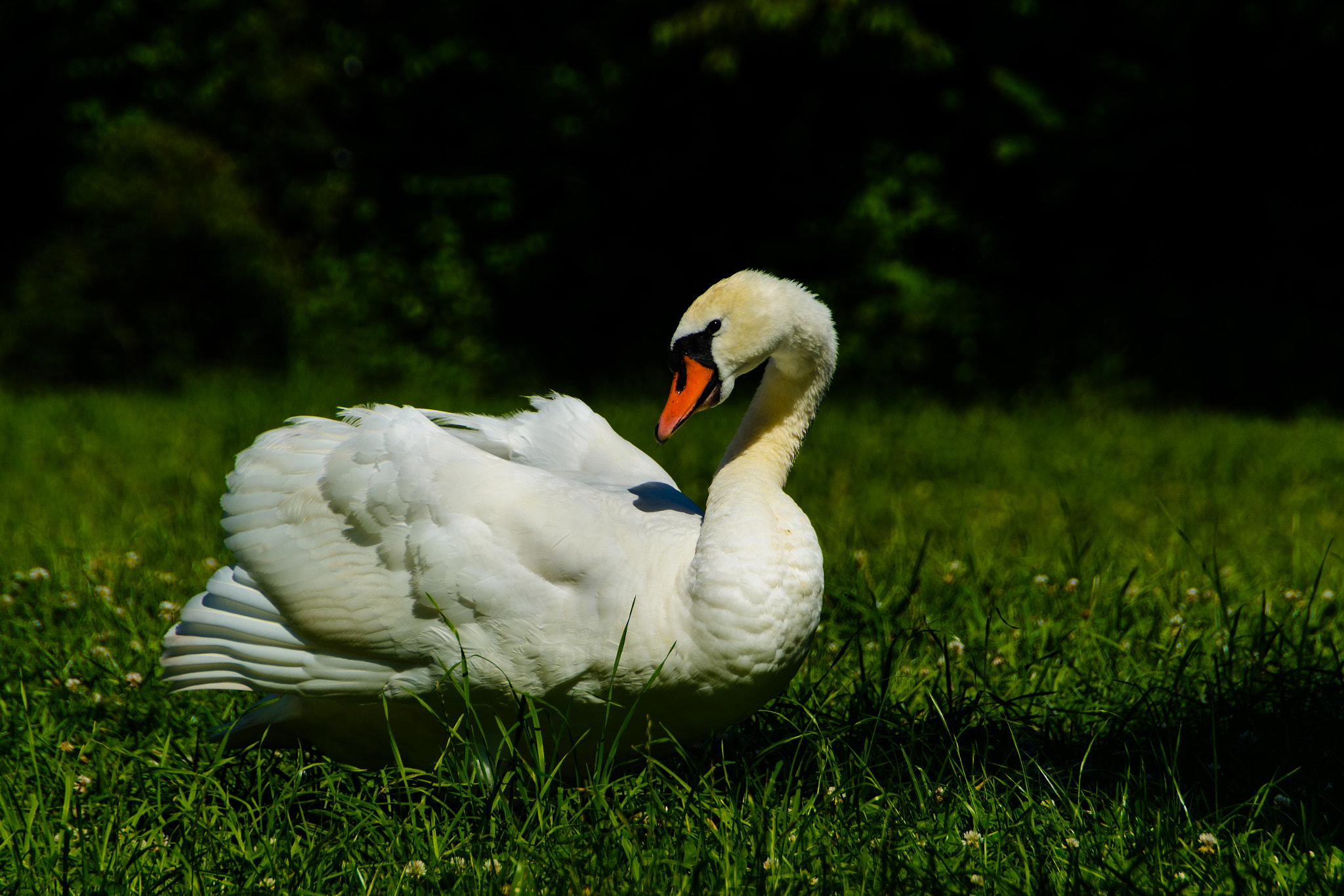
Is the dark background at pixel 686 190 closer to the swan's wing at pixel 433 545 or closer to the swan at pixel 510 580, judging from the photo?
the swan at pixel 510 580

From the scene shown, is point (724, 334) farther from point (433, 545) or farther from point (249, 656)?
point (249, 656)

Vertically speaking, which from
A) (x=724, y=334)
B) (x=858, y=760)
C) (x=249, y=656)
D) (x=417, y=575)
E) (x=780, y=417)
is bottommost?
(x=858, y=760)

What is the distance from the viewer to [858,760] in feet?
8.16

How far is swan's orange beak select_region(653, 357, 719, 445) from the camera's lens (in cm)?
268

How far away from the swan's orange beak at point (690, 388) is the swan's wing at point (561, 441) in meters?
0.46

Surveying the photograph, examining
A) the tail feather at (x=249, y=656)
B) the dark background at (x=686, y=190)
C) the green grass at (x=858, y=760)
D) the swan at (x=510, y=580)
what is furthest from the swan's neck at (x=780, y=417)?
the dark background at (x=686, y=190)

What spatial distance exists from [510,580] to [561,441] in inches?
37.0

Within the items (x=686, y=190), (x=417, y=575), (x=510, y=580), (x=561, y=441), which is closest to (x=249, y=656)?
(x=417, y=575)

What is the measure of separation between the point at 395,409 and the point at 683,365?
2.40 feet

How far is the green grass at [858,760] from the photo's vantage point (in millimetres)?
2111

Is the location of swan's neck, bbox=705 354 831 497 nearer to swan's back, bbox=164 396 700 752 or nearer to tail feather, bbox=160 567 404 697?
swan's back, bbox=164 396 700 752

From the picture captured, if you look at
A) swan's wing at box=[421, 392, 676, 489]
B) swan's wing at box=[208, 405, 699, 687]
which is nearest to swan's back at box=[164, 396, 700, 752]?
swan's wing at box=[208, 405, 699, 687]

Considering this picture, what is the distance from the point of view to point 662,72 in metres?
12.5

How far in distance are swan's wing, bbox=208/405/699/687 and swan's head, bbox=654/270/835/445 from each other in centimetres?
30
